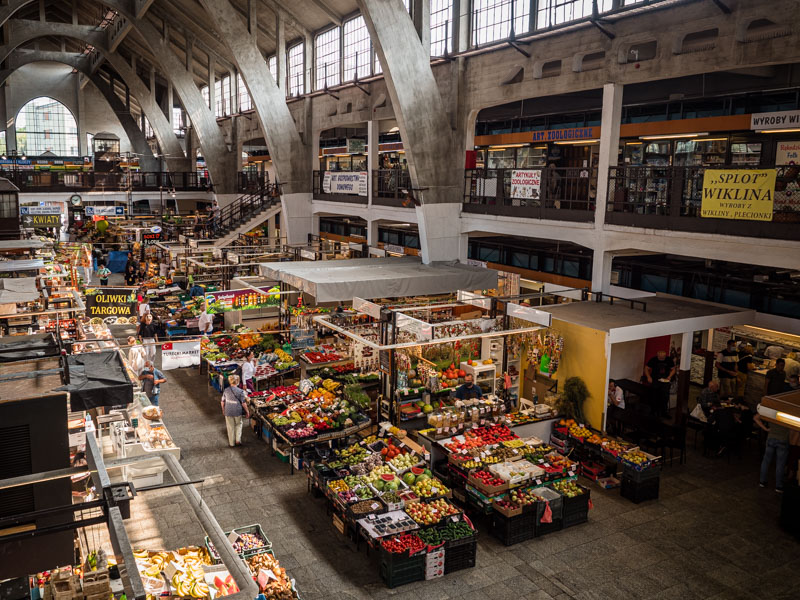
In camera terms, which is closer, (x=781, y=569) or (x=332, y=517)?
(x=781, y=569)

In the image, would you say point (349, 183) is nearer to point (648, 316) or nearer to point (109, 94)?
point (648, 316)

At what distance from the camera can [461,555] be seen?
8055 mm

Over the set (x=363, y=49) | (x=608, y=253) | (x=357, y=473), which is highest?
(x=363, y=49)

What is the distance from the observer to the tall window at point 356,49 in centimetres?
2252

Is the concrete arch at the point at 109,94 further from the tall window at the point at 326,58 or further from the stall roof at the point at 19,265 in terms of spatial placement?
the stall roof at the point at 19,265

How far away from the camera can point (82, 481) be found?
7.14 meters

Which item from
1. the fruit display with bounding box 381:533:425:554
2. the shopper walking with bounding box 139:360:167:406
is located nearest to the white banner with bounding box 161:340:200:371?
the shopper walking with bounding box 139:360:167:406

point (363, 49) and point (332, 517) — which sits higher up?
point (363, 49)

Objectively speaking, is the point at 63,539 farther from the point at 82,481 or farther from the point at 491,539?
the point at 491,539

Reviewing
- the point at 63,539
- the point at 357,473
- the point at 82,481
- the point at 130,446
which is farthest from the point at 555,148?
the point at 63,539

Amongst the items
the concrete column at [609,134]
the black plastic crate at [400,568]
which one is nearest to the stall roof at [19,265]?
the black plastic crate at [400,568]

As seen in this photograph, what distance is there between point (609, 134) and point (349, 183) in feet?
33.2

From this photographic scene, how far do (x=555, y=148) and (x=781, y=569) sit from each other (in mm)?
13272

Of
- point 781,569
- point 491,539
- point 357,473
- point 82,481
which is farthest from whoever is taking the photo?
point 357,473
